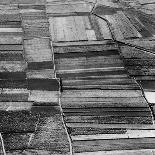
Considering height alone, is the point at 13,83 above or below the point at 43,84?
below

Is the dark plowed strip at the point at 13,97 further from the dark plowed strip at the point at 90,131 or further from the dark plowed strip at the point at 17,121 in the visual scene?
the dark plowed strip at the point at 90,131

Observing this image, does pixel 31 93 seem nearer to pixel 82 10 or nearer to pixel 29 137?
pixel 29 137

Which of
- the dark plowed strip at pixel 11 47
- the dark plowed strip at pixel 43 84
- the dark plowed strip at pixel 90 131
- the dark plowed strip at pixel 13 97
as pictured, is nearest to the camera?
the dark plowed strip at pixel 90 131

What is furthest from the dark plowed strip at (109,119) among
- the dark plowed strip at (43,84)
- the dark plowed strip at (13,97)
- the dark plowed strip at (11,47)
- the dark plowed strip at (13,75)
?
the dark plowed strip at (11,47)

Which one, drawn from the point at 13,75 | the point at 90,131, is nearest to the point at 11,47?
the point at 13,75

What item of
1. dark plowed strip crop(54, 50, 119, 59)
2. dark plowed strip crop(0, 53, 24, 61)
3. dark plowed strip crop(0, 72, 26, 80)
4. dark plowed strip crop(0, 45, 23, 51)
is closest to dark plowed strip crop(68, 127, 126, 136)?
dark plowed strip crop(0, 72, 26, 80)

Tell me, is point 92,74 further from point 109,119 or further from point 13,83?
point 13,83

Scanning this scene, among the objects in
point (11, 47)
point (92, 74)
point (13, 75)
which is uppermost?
point (92, 74)

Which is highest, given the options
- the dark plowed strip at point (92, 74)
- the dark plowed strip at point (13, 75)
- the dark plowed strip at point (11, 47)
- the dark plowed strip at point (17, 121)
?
the dark plowed strip at point (92, 74)

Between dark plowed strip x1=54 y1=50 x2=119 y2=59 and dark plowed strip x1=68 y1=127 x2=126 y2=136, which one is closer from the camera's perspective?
dark plowed strip x1=68 y1=127 x2=126 y2=136

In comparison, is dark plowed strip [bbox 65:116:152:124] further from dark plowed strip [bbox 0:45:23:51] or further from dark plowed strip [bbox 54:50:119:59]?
dark plowed strip [bbox 0:45:23:51]

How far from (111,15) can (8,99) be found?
14.8 metres

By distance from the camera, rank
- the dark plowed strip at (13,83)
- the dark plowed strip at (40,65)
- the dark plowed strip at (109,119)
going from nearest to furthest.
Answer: the dark plowed strip at (109,119), the dark plowed strip at (13,83), the dark plowed strip at (40,65)

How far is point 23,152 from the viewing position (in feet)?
65.2
